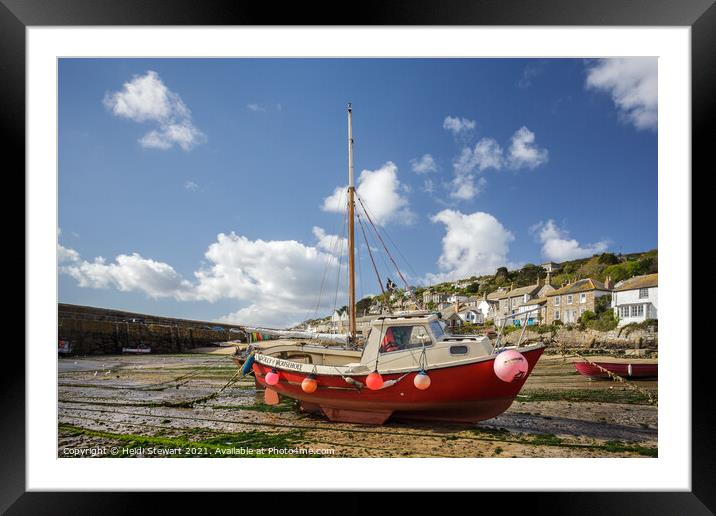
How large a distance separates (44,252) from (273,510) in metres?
3.15

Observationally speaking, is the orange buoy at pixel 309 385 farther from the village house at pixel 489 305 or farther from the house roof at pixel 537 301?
the village house at pixel 489 305

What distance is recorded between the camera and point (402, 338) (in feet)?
12.6

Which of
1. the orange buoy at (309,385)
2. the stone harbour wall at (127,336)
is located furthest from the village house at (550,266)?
the stone harbour wall at (127,336)

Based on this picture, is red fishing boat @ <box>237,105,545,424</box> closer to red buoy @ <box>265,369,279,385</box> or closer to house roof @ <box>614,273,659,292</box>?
red buoy @ <box>265,369,279,385</box>

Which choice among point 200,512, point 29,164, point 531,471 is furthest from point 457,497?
point 29,164

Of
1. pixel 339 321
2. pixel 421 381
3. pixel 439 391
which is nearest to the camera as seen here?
pixel 421 381

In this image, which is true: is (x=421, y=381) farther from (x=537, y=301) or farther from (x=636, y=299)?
(x=537, y=301)

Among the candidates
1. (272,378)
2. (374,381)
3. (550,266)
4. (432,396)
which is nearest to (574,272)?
(550,266)

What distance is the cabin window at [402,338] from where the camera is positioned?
375 cm

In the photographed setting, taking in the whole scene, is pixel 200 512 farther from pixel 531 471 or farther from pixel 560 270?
pixel 560 270

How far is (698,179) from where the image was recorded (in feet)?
9.14

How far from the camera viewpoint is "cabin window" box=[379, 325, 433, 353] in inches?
148
